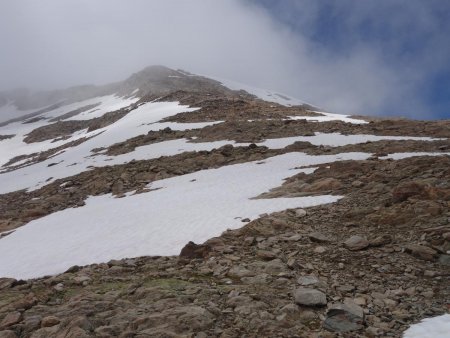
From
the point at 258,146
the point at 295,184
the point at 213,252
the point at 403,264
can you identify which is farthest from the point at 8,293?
the point at 258,146

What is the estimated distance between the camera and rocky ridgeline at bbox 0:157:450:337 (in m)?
7.38

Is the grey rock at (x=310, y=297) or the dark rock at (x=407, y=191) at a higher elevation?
the dark rock at (x=407, y=191)

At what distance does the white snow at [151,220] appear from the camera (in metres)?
12.9

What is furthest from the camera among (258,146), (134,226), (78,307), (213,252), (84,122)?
(84,122)

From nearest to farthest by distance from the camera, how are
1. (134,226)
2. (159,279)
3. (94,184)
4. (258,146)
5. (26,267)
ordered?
(159,279) → (26,267) → (134,226) → (94,184) → (258,146)

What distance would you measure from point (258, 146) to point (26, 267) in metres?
18.1

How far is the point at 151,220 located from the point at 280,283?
7879 mm

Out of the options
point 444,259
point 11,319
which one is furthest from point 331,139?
point 11,319

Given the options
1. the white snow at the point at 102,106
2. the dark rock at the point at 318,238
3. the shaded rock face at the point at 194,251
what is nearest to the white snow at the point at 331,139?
the dark rock at the point at 318,238

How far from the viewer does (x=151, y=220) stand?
15.6 m

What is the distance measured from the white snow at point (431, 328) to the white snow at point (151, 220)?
6.97 metres

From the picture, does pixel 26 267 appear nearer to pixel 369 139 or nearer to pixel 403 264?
pixel 403 264

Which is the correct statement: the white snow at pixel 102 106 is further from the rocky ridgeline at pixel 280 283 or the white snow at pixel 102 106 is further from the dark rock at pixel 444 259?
the dark rock at pixel 444 259

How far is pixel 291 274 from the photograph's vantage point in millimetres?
9227
